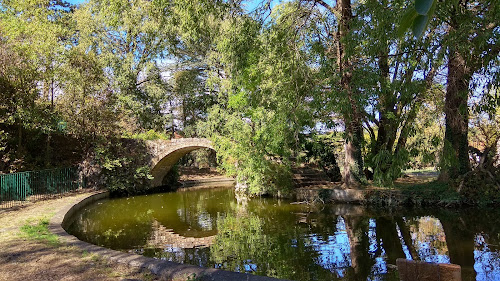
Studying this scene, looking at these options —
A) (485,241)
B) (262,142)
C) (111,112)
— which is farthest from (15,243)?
(111,112)

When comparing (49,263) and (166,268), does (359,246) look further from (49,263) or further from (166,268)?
(49,263)

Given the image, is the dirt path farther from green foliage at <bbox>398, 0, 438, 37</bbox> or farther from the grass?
green foliage at <bbox>398, 0, 438, 37</bbox>

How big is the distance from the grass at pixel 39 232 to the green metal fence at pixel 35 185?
383cm

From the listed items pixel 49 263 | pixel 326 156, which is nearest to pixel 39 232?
pixel 49 263

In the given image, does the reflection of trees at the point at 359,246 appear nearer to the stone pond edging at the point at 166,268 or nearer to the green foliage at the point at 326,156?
the stone pond edging at the point at 166,268

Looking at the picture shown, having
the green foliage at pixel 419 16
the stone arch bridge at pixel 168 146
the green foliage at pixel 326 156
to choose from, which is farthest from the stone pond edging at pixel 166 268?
the green foliage at pixel 326 156

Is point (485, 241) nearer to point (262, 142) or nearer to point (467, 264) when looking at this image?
point (467, 264)

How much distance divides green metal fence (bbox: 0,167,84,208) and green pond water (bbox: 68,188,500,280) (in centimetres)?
186

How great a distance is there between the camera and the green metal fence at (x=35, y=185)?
10195mm

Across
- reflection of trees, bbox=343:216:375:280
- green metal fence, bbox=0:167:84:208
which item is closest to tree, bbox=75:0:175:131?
green metal fence, bbox=0:167:84:208

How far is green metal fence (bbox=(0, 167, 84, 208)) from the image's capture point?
10195 millimetres

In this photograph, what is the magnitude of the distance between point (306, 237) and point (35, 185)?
9.30 metres

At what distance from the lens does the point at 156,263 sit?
3.98m

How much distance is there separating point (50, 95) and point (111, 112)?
2432mm
